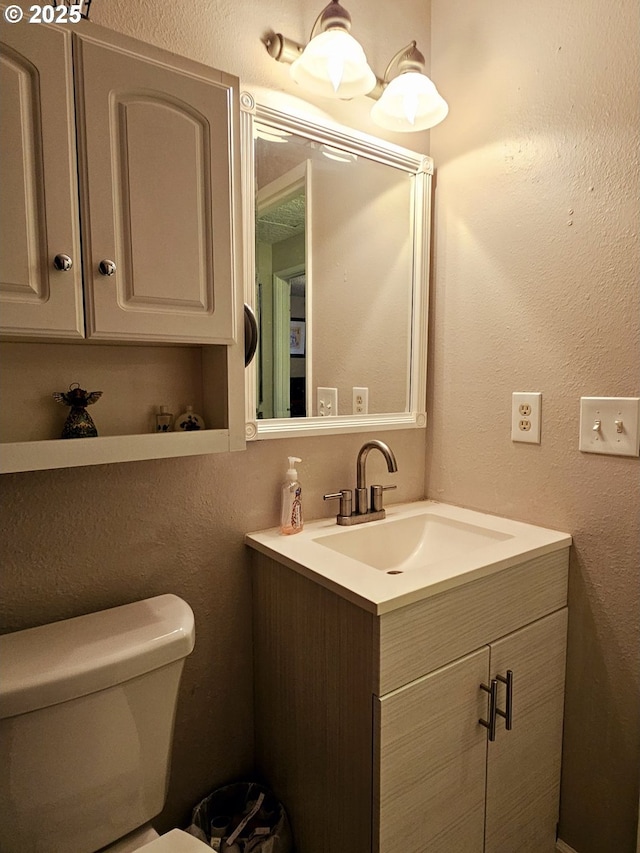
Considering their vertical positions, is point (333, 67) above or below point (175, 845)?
above

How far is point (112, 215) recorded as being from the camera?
2.66 feet

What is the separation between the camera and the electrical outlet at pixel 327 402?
134cm

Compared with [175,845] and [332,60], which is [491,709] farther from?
[332,60]

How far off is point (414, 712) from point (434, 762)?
5.2 inches

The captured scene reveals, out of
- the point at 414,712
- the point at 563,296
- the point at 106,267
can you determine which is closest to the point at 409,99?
the point at 563,296

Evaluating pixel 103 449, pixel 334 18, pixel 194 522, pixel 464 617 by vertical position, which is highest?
pixel 334 18

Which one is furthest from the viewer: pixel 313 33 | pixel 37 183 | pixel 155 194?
pixel 313 33

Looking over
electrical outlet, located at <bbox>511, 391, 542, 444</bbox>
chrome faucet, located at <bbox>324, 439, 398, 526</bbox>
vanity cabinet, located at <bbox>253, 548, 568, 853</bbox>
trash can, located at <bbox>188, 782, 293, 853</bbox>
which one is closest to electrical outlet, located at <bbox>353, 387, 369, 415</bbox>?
chrome faucet, located at <bbox>324, 439, 398, 526</bbox>

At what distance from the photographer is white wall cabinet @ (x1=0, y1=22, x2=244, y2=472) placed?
740 mm

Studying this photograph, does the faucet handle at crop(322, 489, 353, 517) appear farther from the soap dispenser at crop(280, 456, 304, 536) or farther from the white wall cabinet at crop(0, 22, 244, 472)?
the white wall cabinet at crop(0, 22, 244, 472)

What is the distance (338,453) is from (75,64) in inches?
37.8

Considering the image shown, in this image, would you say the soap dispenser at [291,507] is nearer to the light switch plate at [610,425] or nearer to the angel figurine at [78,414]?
the angel figurine at [78,414]

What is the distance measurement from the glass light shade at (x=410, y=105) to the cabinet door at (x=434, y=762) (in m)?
1.28

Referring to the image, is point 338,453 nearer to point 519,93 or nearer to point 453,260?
point 453,260
